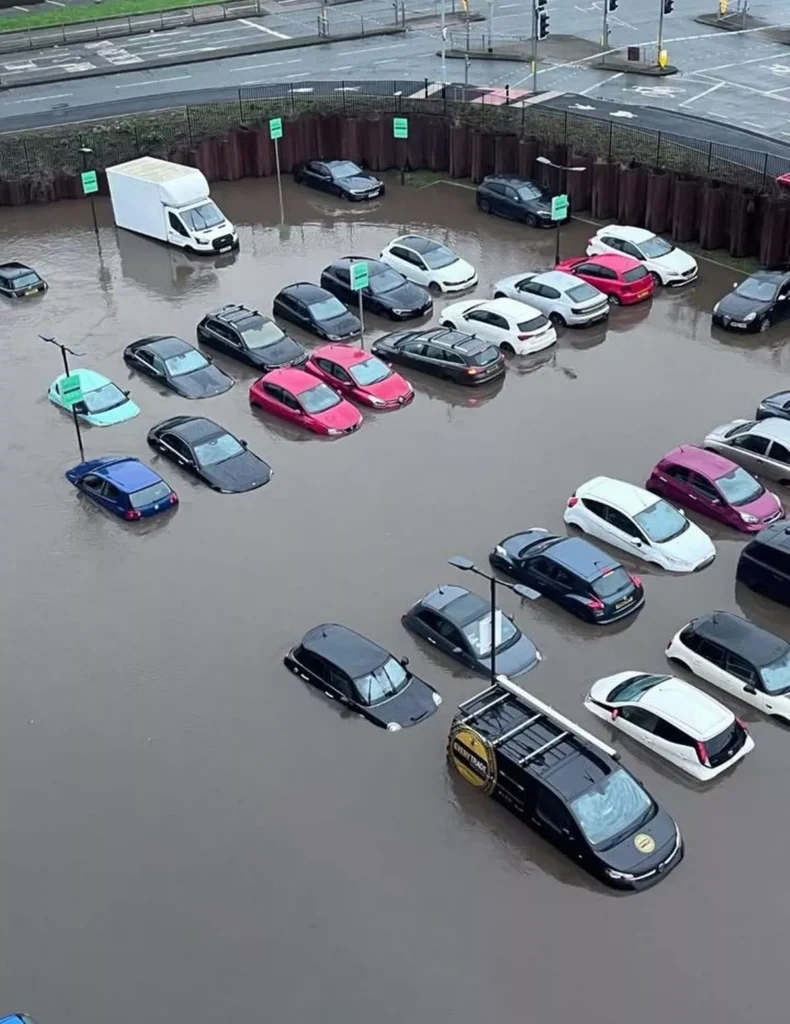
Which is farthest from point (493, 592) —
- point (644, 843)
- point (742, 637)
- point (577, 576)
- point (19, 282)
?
point (19, 282)

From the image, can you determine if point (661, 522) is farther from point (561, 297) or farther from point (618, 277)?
point (618, 277)

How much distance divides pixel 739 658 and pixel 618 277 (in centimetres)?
1879

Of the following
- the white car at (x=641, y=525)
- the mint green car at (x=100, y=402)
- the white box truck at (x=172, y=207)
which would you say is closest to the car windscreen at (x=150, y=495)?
the mint green car at (x=100, y=402)

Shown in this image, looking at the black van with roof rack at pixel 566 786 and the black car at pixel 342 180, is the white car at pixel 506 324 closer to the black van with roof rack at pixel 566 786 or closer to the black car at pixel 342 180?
the black car at pixel 342 180

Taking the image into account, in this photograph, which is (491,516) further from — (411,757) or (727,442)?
(411,757)

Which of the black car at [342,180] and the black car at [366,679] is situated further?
the black car at [342,180]

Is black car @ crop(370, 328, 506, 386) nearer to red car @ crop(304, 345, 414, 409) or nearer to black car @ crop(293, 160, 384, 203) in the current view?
red car @ crop(304, 345, 414, 409)

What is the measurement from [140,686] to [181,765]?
251cm

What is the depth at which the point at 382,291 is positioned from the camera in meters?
39.0

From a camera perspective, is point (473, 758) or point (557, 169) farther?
point (557, 169)

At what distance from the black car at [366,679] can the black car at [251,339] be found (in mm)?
13633

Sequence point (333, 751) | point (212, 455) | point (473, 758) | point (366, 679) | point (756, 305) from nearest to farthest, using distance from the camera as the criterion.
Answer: point (473, 758) → point (333, 751) → point (366, 679) → point (212, 455) → point (756, 305)

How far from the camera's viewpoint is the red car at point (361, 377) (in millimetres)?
33781

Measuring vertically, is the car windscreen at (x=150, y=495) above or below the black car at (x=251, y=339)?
below
